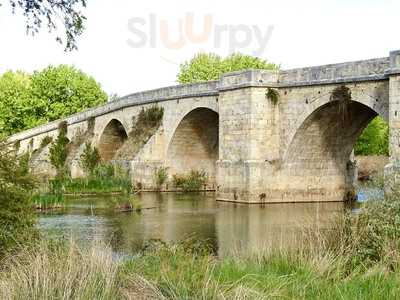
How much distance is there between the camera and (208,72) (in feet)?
180

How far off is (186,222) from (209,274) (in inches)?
499

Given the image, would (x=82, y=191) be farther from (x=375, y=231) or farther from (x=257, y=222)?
(x=375, y=231)

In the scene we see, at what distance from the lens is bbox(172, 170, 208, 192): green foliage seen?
32688mm

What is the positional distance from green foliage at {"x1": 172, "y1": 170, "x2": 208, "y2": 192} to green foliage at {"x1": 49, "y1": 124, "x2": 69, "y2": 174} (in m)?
8.74

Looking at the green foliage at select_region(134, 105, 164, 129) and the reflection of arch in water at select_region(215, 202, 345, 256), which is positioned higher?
the green foliage at select_region(134, 105, 164, 129)

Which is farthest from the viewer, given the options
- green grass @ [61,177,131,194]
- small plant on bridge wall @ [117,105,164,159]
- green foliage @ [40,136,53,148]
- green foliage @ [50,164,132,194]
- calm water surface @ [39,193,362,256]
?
green foliage @ [40,136,53,148]

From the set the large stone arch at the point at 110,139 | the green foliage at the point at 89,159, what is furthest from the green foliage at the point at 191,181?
the large stone arch at the point at 110,139

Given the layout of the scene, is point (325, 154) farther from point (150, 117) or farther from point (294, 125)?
point (150, 117)

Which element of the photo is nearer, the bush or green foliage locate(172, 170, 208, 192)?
green foliage locate(172, 170, 208, 192)

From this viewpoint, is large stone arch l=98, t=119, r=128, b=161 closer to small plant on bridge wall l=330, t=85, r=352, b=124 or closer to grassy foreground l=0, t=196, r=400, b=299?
small plant on bridge wall l=330, t=85, r=352, b=124

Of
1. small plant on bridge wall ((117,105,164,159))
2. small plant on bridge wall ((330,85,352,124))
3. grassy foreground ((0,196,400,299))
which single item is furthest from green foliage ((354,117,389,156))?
grassy foreground ((0,196,400,299))

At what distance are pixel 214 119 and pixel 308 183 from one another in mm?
7842

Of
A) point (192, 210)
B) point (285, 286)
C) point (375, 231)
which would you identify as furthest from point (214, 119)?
point (285, 286)

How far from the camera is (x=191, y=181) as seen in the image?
32.8 m
